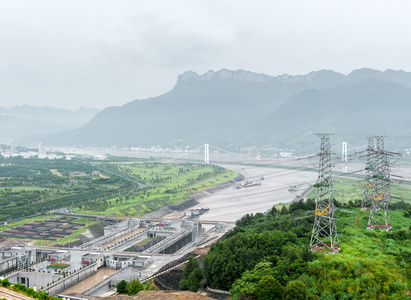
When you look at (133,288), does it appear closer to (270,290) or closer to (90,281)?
(270,290)

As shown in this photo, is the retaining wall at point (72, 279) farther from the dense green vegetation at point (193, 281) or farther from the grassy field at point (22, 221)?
the grassy field at point (22, 221)

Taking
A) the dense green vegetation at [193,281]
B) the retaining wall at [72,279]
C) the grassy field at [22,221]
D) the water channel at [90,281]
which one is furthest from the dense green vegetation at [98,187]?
the dense green vegetation at [193,281]

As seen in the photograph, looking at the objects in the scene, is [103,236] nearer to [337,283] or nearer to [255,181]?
[337,283]

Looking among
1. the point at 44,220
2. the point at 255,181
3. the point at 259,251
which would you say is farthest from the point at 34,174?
the point at 259,251

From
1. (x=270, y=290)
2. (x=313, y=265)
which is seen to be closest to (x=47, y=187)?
(x=270, y=290)

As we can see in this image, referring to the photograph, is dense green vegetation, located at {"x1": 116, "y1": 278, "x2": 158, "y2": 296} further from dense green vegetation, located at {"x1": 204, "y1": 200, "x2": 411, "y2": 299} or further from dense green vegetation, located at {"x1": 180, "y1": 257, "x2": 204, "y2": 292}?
dense green vegetation, located at {"x1": 204, "y1": 200, "x2": 411, "y2": 299}

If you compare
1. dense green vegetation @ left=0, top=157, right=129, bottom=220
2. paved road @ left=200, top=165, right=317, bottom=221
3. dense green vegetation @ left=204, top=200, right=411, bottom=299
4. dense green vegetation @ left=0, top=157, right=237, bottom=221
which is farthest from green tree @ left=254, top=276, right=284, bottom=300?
dense green vegetation @ left=0, top=157, right=129, bottom=220
